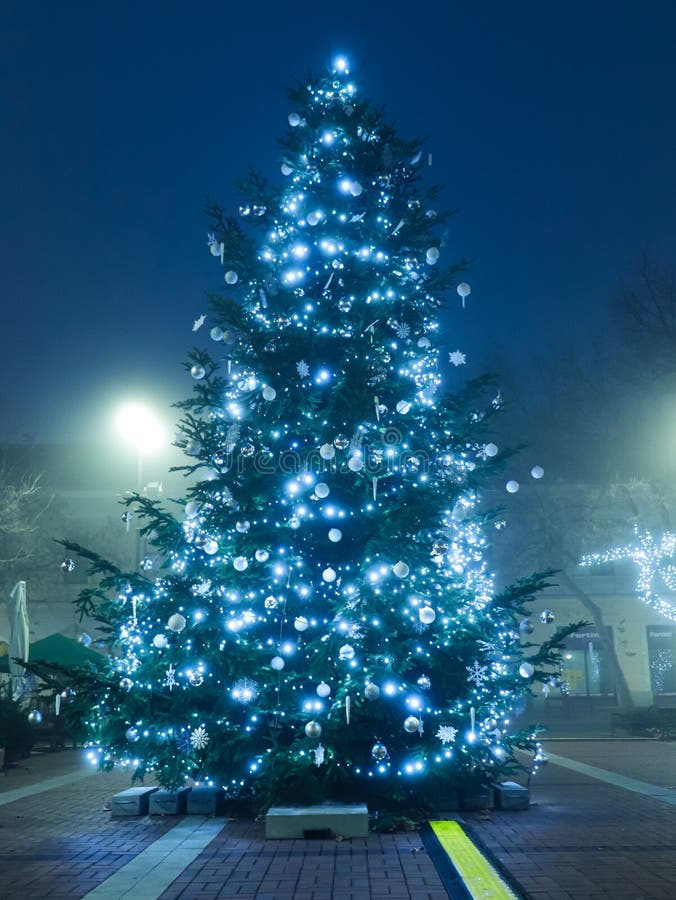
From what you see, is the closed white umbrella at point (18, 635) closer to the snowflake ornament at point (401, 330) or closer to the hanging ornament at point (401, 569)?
the snowflake ornament at point (401, 330)

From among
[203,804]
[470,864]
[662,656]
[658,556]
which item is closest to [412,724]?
[470,864]

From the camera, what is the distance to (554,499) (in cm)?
3303

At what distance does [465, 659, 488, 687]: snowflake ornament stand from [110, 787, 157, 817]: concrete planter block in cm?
385

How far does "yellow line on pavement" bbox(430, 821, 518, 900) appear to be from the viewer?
19.4ft

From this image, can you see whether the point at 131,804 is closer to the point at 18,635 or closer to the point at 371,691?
the point at 371,691

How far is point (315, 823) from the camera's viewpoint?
8055 mm

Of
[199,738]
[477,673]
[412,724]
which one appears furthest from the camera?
[477,673]

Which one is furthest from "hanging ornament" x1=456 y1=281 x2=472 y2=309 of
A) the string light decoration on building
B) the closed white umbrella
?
the string light decoration on building

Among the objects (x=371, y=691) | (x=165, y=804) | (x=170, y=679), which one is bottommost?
(x=165, y=804)

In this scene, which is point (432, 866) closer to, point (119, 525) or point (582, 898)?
point (582, 898)

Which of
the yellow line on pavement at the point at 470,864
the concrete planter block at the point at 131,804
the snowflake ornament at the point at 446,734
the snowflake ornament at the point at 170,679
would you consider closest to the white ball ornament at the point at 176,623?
→ the snowflake ornament at the point at 170,679

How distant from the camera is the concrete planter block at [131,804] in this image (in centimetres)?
941

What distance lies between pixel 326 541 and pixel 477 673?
2210 mm

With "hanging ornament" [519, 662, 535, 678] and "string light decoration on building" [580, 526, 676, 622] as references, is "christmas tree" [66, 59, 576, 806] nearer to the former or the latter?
"hanging ornament" [519, 662, 535, 678]
